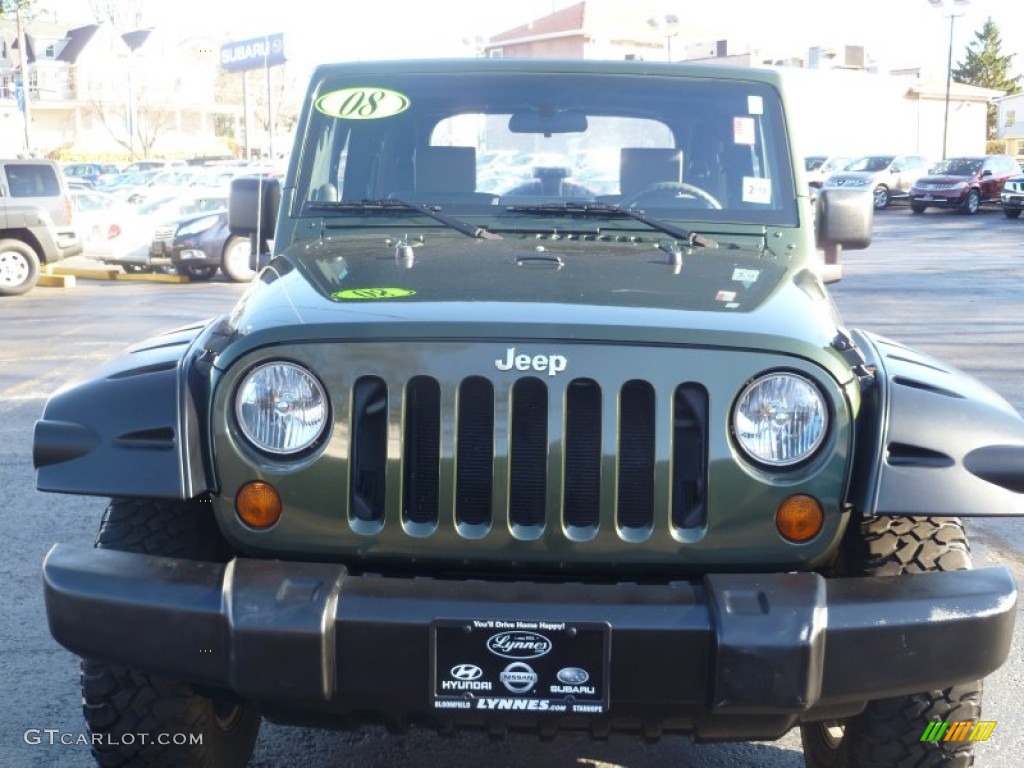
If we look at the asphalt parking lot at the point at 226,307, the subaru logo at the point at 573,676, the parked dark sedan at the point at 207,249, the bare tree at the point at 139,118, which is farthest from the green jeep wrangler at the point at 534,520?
the bare tree at the point at 139,118

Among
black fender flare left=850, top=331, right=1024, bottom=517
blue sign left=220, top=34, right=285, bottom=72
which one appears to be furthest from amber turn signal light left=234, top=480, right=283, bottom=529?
blue sign left=220, top=34, right=285, bottom=72

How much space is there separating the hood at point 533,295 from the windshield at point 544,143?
1.03 feet

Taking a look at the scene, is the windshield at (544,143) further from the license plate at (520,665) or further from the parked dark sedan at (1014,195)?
the parked dark sedan at (1014,195)

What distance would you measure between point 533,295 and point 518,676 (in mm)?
889

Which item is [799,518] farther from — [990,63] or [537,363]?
[990,63]

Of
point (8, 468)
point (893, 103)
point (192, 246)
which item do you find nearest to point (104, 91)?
point (893, 103)

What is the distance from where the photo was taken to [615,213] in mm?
3840

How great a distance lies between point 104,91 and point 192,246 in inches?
2297

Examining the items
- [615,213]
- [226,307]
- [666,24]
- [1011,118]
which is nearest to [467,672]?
[615,213]

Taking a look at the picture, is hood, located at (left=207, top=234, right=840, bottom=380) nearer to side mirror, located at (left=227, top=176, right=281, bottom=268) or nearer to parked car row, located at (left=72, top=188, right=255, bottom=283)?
side mirror, located at (left=227, top=176, right=281, bottom=268)

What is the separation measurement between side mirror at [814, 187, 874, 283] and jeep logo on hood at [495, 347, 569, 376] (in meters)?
1.72

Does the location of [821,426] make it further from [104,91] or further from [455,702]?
[104,91]

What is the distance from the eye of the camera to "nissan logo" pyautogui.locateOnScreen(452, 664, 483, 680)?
2.50 meters

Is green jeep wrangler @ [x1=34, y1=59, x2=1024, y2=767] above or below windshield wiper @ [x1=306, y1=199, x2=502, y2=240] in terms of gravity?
below
